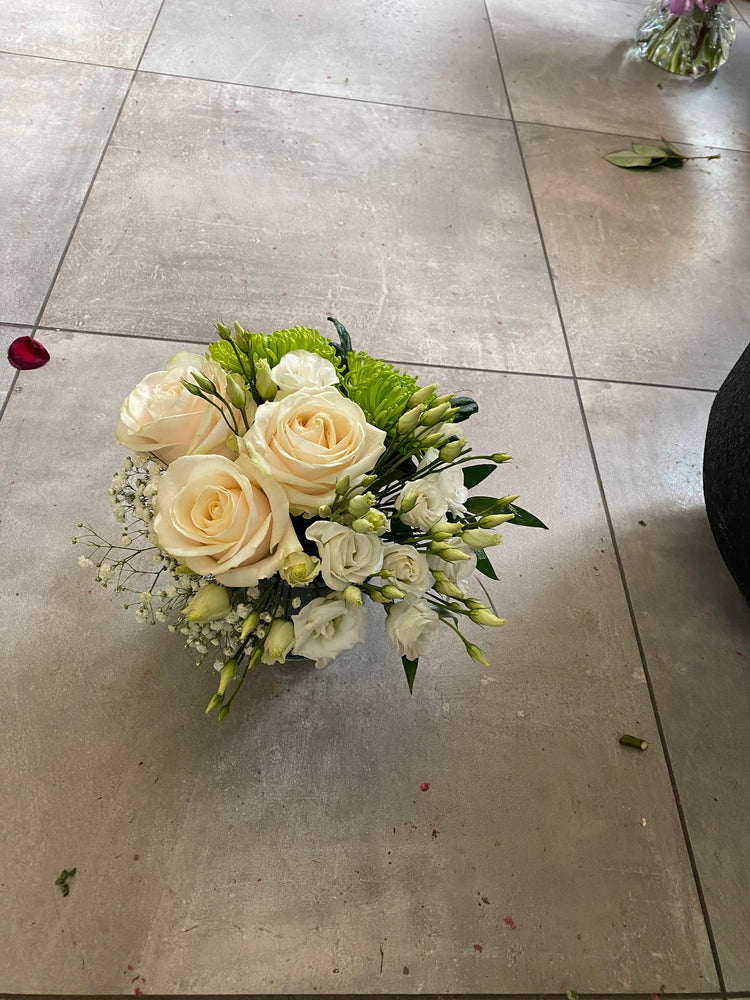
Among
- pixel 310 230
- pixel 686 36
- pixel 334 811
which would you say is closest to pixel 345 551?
pixel 334 811

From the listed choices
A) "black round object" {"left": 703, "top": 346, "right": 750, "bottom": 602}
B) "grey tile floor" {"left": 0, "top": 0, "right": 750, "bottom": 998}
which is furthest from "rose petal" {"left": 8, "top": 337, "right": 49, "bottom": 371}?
"black round object" {"left": 703, "top": 346, "right": 750, "bottom": 602}

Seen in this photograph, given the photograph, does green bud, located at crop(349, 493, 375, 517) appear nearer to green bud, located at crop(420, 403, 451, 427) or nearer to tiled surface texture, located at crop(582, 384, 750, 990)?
green bud, located at crop(420, 403, 451, 427)

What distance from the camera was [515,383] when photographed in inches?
70.9

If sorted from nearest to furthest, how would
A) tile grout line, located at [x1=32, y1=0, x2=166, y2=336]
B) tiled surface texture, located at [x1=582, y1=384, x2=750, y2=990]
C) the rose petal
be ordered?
tiled surface texture, located at [x1=582, y1=384, x2=750, y2=990]
the rose petal
tile grout line, located at [x1=32, y1=0, x2=166, y2=336]

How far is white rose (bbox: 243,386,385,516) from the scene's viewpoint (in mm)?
765

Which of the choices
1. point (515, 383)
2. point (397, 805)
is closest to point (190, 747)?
point (397, 805)

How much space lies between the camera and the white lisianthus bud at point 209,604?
809mm

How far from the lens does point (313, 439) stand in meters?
0.77

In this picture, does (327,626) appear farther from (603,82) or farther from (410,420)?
(603,82)

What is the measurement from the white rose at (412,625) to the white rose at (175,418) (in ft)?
0.93

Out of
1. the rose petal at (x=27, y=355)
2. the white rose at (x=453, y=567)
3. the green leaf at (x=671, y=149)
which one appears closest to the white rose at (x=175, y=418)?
the white rose at (x=453, y=567)

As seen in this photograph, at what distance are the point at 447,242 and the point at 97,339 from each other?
1.01 metres

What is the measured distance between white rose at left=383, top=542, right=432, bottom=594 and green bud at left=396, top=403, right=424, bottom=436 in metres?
0.14

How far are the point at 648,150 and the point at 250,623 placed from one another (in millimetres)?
2415
